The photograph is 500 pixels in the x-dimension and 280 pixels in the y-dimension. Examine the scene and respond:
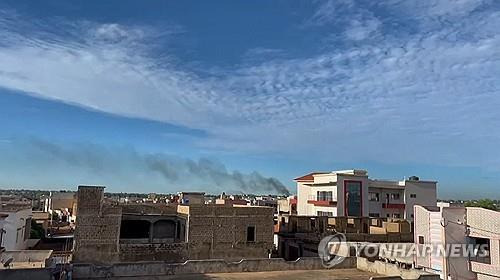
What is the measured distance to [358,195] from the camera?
169 feet

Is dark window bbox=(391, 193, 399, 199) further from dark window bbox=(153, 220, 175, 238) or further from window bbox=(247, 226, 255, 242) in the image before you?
dark window bbox=(153, 220, 175, 238)

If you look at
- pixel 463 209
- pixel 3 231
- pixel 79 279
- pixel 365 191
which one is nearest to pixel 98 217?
pixel 3 231

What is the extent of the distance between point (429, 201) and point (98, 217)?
142 feet

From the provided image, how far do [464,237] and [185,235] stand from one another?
18.8 meters

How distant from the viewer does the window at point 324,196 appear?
168 feet

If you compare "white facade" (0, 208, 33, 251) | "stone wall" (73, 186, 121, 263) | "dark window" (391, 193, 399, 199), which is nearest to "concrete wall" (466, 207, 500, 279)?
"stone wall" (73, 186, 121, 263)

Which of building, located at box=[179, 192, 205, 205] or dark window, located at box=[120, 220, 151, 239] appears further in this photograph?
building, located at box=[179, 192, 205, 205]

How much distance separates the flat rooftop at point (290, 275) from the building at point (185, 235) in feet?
38.1

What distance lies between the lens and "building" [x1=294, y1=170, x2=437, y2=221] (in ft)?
166

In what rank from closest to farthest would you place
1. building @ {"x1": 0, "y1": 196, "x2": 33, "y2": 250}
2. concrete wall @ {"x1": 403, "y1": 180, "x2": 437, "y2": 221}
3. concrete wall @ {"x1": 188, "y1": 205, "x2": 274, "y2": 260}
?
building @ {"x1": 0, "y1": 196, "x2": 33, "y2": 250} < concrete wall @ {"x1": 188, "y1": 205, "x2": 274, "y2": 260} < concrete wall @ {"x1": 403, "y1": 180, "x2": 437, "y2": 221}

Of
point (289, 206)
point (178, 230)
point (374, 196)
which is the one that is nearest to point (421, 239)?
point (178, 230)

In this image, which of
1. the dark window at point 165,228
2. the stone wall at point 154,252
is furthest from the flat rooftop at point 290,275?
the dark window at point 165,228

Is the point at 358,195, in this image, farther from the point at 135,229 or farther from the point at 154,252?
the point at 154,252

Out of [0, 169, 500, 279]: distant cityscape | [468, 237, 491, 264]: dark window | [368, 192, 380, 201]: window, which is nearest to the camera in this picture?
[0, 169, 500, 279]: distant cityscape
